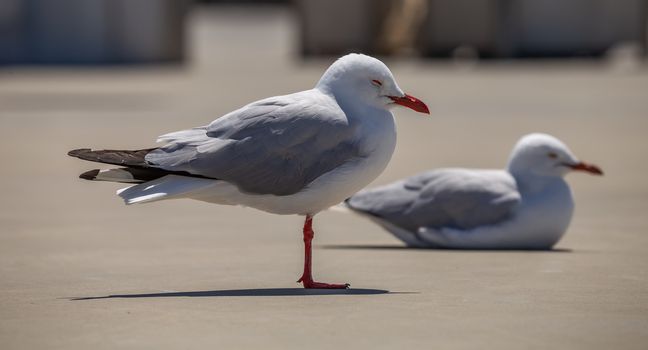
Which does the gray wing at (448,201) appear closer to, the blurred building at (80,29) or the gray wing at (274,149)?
the gray wing at (274,149)

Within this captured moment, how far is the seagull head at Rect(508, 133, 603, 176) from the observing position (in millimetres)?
8602

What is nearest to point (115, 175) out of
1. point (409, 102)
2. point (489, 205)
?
point (409, 102)

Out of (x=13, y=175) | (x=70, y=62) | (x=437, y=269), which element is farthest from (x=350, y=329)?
(x=70, y=62)

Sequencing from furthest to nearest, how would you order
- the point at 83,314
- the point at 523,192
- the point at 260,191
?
the point at 523,192, the point at 260,191, the point at 83,314

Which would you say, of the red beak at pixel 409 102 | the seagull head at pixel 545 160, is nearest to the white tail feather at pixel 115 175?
the red beak at pixel 409 102

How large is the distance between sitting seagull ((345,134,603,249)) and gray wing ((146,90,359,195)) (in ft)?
5.46

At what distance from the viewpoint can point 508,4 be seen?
123 ft

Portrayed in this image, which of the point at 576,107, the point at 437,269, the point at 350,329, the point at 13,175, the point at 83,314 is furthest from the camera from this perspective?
the point at 576,107

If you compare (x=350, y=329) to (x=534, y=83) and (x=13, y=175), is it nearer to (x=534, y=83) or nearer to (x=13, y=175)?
(x=13, y=175)

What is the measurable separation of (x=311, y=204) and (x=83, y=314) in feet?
4.31

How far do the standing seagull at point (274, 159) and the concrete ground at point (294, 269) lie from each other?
47 centimetres

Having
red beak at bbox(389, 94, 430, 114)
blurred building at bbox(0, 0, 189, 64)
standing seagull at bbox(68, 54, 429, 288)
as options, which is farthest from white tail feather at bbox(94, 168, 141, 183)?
blurred building at bbox(0, 0, 189, 64)

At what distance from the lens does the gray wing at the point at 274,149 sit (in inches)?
271

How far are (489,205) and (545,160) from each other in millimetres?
472
